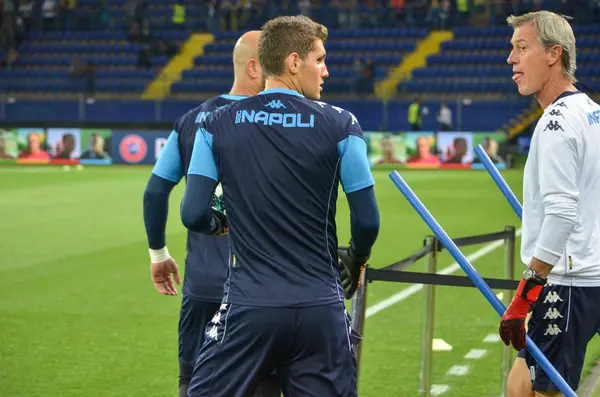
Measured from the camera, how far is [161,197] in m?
5.07

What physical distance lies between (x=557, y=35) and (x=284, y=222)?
1.47 m

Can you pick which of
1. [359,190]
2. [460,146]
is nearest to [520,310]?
[359,190]

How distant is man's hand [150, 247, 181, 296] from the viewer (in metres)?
5.27

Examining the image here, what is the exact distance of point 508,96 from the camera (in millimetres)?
34062

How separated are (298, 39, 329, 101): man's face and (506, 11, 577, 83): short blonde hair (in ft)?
3.41

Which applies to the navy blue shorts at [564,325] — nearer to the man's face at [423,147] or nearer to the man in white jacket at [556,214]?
the man in white jacket at [556,214]

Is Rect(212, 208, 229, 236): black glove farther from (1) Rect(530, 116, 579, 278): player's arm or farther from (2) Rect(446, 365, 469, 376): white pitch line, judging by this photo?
(2) Rect(446, 365, 469, 376): white pitch line

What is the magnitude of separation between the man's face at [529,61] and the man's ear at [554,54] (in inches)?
0.5

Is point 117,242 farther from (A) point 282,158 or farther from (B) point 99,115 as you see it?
(B) point 99,115

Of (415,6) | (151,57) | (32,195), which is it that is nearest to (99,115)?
(151,57)

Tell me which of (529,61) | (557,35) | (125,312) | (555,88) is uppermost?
(557,35)

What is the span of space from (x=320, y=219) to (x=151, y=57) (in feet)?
123

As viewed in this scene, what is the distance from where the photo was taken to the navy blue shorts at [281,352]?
378cm

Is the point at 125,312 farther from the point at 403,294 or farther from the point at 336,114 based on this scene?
the point at 336,114
